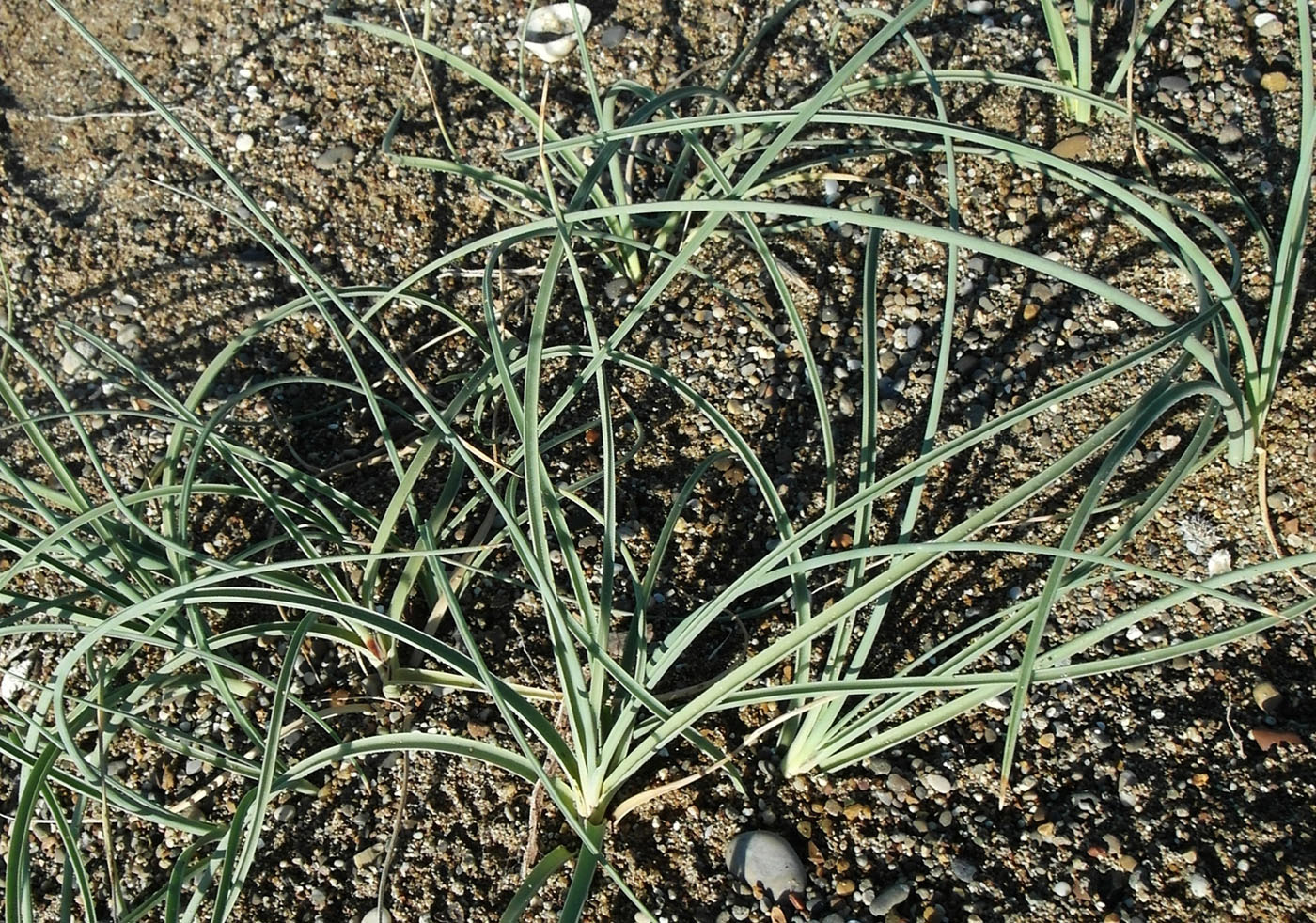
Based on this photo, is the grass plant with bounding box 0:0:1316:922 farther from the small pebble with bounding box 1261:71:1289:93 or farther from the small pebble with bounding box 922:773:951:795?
the small pebble with bounding box 1261:71:1289:93

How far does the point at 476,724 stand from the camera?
67.2 inches

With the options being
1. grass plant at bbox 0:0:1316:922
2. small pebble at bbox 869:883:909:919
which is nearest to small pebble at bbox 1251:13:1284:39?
grass plant at bbox 0:0:1316:922

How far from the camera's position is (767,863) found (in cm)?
154

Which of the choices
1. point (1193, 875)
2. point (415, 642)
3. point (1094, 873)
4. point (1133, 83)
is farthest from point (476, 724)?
point (1133, 83)

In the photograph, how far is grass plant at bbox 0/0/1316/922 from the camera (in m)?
1.32

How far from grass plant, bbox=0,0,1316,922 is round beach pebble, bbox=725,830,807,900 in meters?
0.12

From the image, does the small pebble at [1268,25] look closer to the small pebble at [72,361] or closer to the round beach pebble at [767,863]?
the round beach pebble at [767,863]

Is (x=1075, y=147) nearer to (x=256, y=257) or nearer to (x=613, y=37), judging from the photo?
(x=613, y=37)

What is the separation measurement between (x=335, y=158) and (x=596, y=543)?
1.08m

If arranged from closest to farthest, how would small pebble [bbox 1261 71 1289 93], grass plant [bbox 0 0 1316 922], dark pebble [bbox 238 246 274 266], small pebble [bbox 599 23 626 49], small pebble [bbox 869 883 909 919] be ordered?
grass plant [bbox 0 0 1316 922] < small pebble [bbox 869 883 909 919] < small pebble [bbox 1261 71 1289 93] < dark pebble [bbox 238 246 274 266] < small pebble [bbox 599 23 626 49]

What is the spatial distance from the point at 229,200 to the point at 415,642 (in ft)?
4.51

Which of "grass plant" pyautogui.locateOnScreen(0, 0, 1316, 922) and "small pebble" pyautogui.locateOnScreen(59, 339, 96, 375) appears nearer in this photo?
"grass plant" pyautogui.locateOnScreen(0, 0, 1316, 922)

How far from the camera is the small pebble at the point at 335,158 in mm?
2340

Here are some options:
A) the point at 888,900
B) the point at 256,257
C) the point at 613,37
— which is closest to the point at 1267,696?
the point at 888,900
